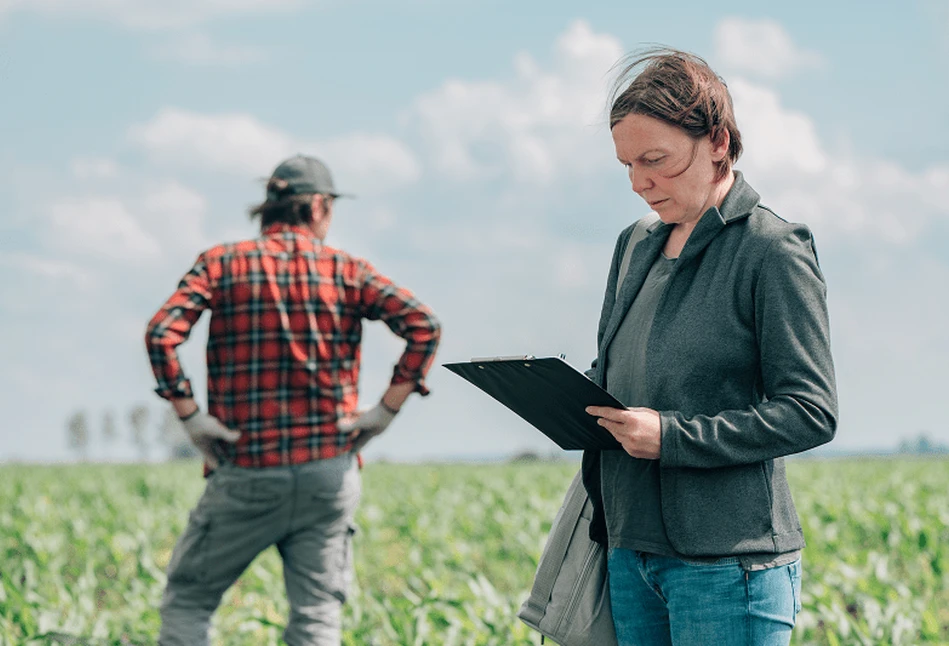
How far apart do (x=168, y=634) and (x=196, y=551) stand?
0.32 m

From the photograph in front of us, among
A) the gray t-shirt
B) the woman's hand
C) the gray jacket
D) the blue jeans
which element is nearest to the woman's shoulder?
the gray jacket

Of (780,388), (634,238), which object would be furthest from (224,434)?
(780,388)

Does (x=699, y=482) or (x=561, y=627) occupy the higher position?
(x=699, y=482)

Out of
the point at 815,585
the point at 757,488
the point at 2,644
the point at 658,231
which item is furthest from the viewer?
the point at 815,585

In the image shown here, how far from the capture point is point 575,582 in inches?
99.7

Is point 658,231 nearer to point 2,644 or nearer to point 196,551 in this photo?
point 196,551

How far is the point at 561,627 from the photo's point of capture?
253 centimetres

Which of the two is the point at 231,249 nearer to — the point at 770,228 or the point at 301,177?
the point at 301,177

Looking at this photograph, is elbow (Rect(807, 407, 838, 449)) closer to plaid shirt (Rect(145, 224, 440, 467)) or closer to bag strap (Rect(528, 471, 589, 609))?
bag strap (Rect(528, 471, 589, 609))

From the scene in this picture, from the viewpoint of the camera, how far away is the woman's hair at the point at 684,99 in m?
2.21

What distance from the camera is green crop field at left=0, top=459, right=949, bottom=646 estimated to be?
5.18 m

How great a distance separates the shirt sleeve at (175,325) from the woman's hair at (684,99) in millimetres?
2001

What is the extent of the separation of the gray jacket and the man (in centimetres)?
182

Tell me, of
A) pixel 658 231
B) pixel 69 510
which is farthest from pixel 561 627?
pixel 69 510
